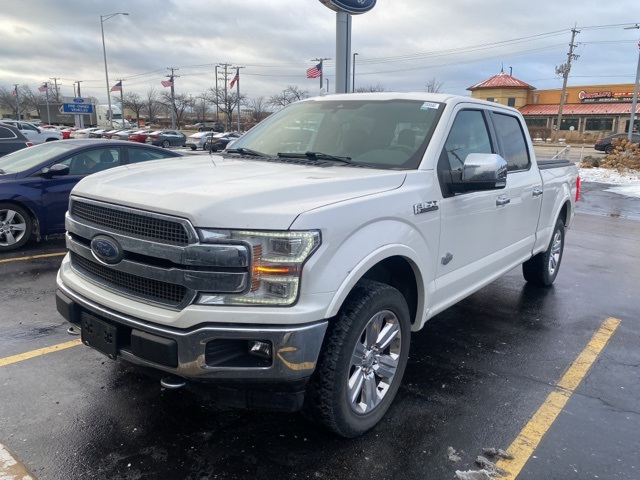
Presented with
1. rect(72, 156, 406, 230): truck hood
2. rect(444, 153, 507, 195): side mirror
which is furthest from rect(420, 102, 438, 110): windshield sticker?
rect(72, 156, 406, 230): truck hood

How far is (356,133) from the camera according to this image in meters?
3.87

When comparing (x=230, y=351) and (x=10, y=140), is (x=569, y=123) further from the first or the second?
(x=230, y=351)

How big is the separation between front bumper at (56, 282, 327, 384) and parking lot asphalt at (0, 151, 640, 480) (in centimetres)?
59

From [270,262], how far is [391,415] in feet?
4.82

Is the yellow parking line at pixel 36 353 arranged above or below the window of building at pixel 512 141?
below

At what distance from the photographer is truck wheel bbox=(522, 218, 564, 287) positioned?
19.4ft

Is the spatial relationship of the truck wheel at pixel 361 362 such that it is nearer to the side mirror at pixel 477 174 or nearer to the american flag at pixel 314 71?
the side mirror at pixel 477 174

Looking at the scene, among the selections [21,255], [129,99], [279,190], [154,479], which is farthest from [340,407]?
[129,99]

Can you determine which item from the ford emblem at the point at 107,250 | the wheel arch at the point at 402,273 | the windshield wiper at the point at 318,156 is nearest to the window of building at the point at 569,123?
the windshield wiper at the point at 318,156

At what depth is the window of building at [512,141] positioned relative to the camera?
15.3 feet

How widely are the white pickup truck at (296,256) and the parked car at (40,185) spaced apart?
4104 mm

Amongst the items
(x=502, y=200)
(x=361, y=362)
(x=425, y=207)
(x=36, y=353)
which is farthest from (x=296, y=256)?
(x=36, y=353)

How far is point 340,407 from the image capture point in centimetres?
271

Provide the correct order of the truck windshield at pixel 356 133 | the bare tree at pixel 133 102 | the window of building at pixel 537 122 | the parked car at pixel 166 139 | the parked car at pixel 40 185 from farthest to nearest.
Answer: the bare tree at pixel 133 102 → the window of building at pixel 537 122 → the parked car at pixel 166 139 → the parked car at pixel 40 185 → the truck windshield at pixel 356 133
